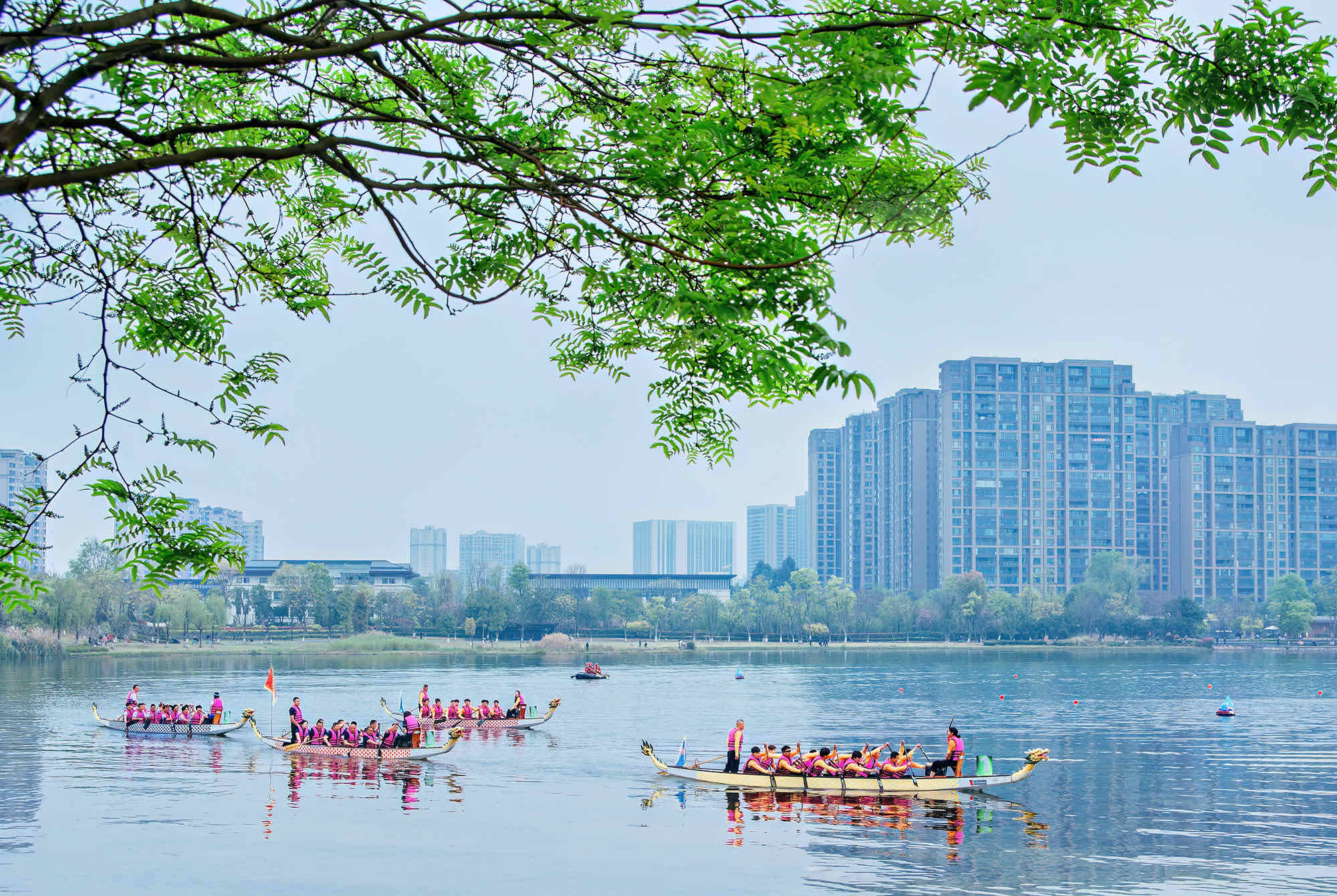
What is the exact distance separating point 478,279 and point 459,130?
1489 millimetres

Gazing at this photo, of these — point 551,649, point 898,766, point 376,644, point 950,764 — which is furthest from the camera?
point 551,649

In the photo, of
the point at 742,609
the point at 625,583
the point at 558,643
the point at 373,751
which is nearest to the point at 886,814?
the point at 373,751

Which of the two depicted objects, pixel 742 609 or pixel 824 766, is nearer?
pixel 824 766

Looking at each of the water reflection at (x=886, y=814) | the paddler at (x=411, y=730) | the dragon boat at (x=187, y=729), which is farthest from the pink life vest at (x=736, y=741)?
the dragon boat at (x=187, y=729)

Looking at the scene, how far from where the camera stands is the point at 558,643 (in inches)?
6024

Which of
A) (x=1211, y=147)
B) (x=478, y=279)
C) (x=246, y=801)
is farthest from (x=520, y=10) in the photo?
(x=246, y=801)

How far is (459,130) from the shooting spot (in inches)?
268

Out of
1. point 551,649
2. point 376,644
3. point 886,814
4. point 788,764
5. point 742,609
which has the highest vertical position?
point 788,764

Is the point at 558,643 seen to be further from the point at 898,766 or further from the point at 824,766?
the point at 898,766

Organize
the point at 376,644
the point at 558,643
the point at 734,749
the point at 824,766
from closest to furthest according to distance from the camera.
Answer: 1. the point at 824,766
2. the point at 734,749
3. the point at 376,644
4. the point at 558,643

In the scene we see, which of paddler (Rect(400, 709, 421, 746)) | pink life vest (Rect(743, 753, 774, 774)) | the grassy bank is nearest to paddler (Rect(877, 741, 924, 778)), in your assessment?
pink life vest (Rect(743, 753, 774, 774))

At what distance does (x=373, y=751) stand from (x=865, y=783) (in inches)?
701

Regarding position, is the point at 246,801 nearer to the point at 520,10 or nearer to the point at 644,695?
the point at 520,10

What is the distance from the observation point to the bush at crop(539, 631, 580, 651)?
498ft
